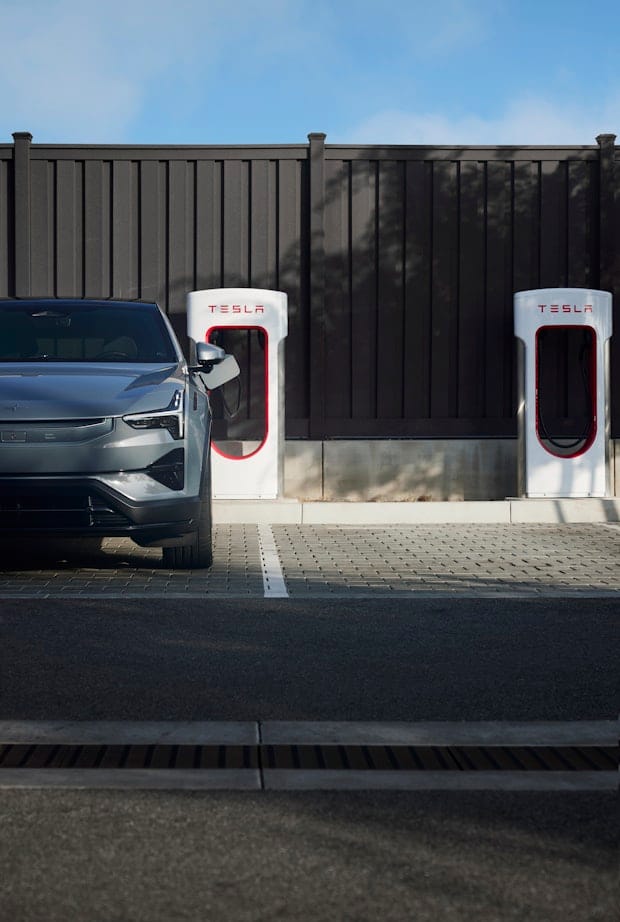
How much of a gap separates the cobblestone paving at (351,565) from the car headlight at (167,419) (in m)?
0.99

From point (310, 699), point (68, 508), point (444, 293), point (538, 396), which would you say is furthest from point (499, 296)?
point (310, 699)

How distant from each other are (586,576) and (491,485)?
6432mm

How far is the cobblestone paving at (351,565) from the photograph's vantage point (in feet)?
25.1

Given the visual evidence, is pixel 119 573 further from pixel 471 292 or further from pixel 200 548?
pixel 471 292

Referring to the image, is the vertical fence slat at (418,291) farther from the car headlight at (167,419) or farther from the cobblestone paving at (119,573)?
the car headlight at (167,419)

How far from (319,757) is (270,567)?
4892 millimetres

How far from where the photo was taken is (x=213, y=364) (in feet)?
28.5

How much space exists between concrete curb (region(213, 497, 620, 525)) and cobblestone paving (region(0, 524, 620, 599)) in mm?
443

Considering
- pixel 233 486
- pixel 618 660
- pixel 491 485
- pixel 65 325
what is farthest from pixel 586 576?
pixel 491 485

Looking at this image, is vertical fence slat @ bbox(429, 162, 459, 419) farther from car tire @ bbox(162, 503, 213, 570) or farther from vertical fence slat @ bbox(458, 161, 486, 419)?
car tire @ bbox(162, 503, 213, 570)

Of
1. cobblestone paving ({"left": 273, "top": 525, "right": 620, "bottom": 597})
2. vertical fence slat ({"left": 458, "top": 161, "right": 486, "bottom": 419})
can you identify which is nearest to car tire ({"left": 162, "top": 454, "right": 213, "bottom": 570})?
cobblestone paving ({"left": 273, "top": 525, "right": 620, "bottom": 597})

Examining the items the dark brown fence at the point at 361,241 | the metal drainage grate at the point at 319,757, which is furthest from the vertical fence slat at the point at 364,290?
the metal drainage grate at the point at 319,757

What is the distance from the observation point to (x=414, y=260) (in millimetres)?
15422

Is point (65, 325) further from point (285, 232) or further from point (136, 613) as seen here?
point (285, 232)
